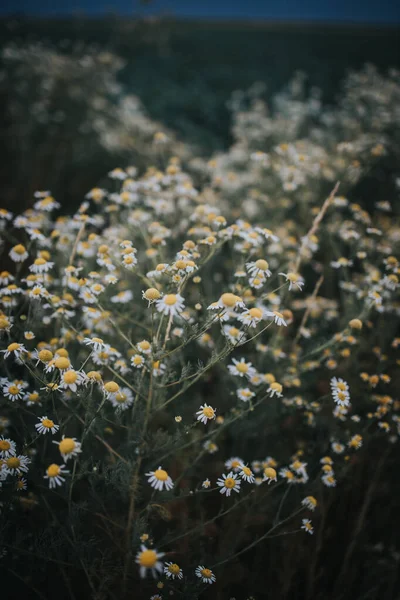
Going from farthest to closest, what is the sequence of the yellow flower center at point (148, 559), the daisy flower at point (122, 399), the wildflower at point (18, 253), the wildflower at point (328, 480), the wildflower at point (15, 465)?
the wildflower at point (18, 253) < the wildflower at point (328, 480) < the daisy flower at point (122, 399) < the wildflower at point (15, 465) < the yellow flower center at point (148, 559)

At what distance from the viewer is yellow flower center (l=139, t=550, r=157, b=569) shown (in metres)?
1.15

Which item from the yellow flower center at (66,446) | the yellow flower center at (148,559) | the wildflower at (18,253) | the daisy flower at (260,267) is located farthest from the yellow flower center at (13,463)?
the daisy flower at (260,267)

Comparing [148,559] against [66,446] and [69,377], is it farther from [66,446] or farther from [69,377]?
[69,377]

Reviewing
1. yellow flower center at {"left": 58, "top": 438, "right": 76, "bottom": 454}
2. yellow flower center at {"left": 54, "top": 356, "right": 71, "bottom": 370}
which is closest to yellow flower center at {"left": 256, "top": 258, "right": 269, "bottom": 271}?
yellow flower center at {"left": 54, "top": 356, "right": 71, "bottom": 370}

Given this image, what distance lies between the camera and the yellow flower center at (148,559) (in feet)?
3.78

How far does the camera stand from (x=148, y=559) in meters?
1.16

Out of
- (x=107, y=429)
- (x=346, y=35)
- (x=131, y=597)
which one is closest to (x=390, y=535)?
(x=131, y=597)

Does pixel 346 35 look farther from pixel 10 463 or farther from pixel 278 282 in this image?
pixel 10 463

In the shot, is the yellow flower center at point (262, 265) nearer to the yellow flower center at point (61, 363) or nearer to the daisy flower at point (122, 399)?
the daisy flower at point (122, 399)

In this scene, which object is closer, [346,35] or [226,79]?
[226,79]

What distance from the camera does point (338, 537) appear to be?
235 cm

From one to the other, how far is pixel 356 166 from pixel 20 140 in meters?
5.04

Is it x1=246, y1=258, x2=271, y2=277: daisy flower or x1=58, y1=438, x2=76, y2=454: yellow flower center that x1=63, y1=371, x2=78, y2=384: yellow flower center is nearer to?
x1=58, y1=438, x2=76, y2=454: yellow flower center

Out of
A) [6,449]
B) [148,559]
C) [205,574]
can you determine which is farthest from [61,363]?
[205,574]
